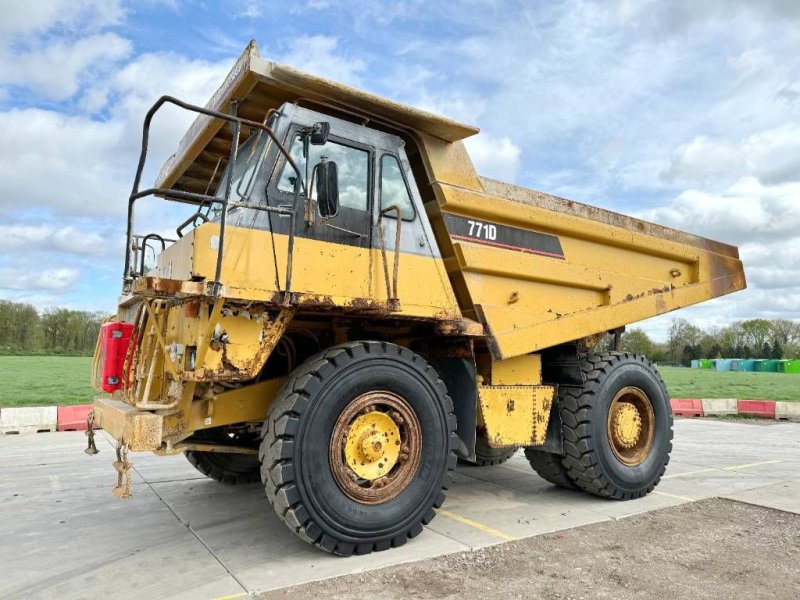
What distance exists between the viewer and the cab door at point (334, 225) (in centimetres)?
432

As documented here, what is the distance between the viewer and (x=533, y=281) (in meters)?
5.81

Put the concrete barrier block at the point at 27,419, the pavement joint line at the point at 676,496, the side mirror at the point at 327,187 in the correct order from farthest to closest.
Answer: the concrete barrier block at the point at 27,419 < the pavement joint line at the point at 676,496 < the side mirror at the point at 327,187

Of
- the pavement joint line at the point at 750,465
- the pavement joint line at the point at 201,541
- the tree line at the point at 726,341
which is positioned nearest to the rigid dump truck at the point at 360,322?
the pavement joint line at the point at 201,541

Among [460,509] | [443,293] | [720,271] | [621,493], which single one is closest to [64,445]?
[460,509]

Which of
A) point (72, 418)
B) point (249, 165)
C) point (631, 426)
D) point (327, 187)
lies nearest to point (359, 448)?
point (327, 187)

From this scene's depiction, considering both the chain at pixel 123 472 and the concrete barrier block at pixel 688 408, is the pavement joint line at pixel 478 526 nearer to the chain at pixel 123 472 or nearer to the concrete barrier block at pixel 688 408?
the chain at pixel 123 472

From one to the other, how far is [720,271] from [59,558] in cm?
780

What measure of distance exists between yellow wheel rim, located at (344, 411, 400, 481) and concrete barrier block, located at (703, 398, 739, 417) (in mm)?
15367

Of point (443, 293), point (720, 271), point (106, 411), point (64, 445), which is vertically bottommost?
point (64, 445)

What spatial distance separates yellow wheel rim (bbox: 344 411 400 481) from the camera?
4.44 m

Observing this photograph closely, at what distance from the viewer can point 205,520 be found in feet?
17.1

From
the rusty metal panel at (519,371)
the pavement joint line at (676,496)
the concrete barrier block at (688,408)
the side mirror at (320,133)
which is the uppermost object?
the side mirror at (320,133)

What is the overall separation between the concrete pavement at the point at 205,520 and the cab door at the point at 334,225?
194 cm

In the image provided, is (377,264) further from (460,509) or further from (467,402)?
(460,509)
